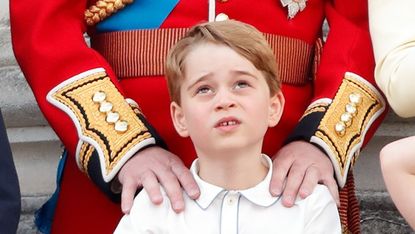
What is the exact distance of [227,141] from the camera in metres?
1.79

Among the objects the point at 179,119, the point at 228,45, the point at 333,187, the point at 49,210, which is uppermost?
the point at 228,45

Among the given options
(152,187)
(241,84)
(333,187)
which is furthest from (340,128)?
(152,187)

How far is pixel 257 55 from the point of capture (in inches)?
73.6

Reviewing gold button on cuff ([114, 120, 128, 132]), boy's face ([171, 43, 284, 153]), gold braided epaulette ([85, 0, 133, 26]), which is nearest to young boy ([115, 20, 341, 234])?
boy's face ([171, 43, 284, 153])

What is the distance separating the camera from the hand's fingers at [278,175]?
1.86 meters

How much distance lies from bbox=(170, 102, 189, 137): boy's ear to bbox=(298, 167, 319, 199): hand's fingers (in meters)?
0.20

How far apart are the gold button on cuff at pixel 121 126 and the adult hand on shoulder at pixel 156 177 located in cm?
5

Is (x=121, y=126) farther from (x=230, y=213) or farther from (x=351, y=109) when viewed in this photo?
(x=351, y=109)

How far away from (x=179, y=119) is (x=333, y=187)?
0.27 metres

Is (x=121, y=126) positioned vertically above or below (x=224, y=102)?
below

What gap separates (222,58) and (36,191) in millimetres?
975

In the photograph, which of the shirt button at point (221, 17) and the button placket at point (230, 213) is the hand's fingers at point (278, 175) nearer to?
the button placket at point (230, 213)

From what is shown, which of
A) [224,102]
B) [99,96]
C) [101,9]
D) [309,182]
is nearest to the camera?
[224,102]

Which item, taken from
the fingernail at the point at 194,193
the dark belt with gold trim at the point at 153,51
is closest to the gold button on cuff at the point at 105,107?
the dark belt with gold trim at the point at 153,51
